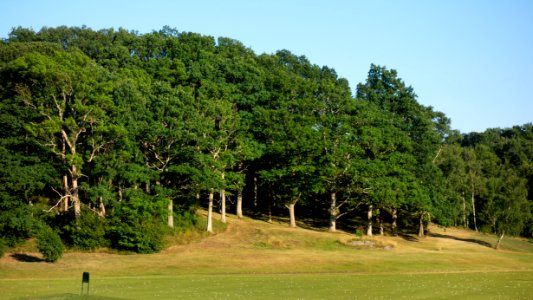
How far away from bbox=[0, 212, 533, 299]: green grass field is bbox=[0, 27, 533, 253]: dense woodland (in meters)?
4.84

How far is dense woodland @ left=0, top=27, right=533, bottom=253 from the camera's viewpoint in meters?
59.9

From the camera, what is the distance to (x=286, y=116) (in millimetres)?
78625

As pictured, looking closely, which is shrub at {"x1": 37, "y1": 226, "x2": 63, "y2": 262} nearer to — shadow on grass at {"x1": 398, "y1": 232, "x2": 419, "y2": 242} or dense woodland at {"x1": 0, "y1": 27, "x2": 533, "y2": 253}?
dense woodland at {"x1": 0, "y1": 27, "x2": 533, "y2": 253}

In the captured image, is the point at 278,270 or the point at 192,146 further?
the point at 192,146

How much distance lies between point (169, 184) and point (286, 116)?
18119 millimetres

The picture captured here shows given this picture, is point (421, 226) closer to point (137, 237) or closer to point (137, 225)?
point (137, 225)

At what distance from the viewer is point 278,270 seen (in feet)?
167

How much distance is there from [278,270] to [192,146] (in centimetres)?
2235

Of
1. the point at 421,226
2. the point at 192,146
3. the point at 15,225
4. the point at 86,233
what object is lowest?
the point at 86,233

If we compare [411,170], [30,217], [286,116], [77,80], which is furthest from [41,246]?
[411,170]

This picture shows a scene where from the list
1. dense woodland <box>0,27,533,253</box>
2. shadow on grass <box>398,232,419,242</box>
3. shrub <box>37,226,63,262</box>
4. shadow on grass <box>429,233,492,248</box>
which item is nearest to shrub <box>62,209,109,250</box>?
dense woodland <box>0,27,533,253</box>

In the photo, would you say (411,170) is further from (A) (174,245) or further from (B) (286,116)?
(A) (174,245)

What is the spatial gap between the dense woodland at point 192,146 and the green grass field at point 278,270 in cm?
484

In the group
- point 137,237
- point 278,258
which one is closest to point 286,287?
point 278,258
